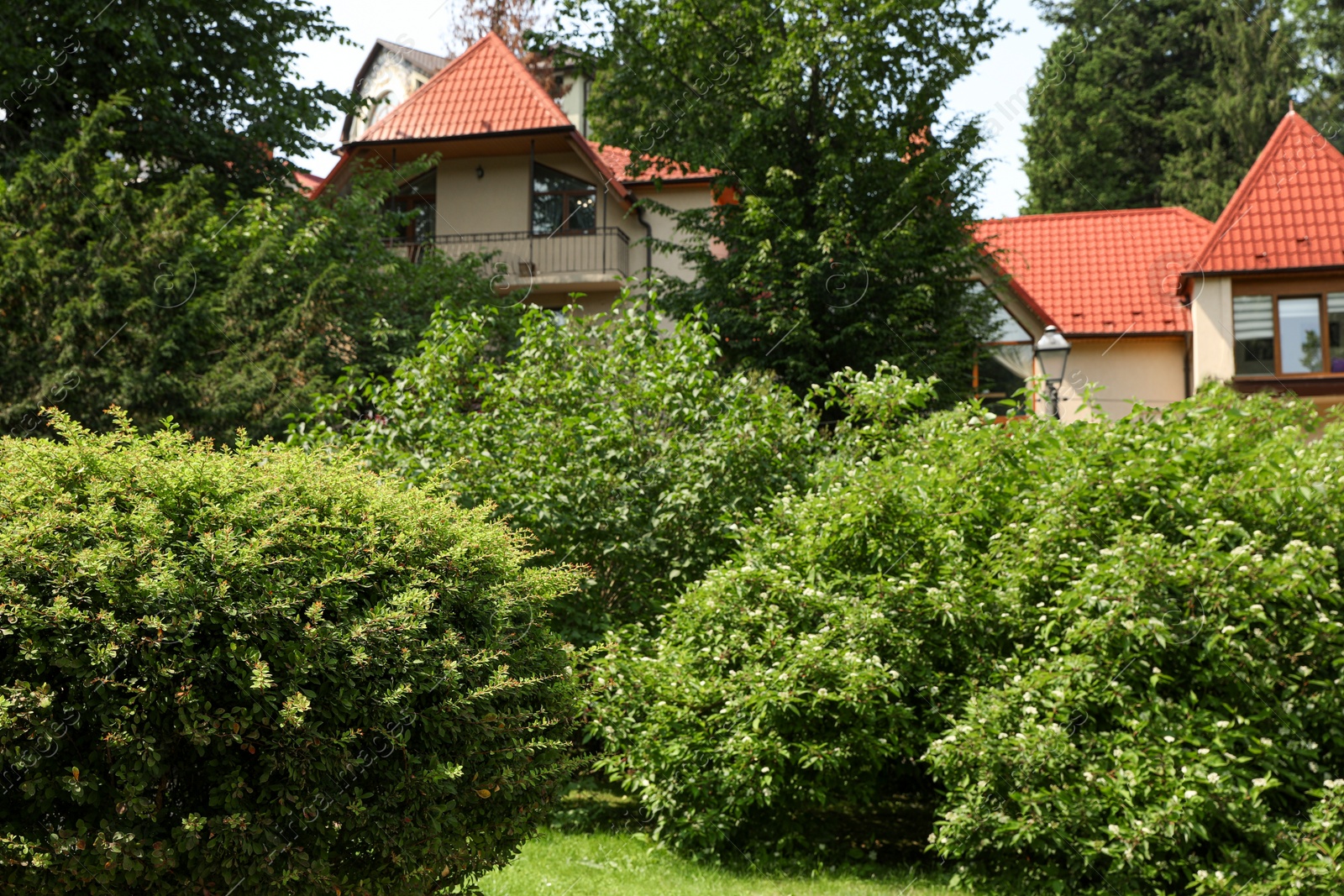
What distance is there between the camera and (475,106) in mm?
23734

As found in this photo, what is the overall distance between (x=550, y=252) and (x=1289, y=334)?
55.2 ft

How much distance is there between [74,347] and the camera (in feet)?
36.8

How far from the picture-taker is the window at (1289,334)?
2367cm

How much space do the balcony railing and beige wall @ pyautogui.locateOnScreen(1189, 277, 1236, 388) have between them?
43.8 feet

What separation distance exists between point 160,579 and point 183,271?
31.4ft

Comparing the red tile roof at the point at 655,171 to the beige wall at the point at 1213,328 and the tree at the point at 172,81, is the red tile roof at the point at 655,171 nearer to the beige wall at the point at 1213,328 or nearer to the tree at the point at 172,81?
the tree at the point at 172,81

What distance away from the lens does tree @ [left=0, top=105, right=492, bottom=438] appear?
1115 cm

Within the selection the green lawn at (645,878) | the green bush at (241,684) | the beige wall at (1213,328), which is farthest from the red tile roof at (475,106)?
the green bush at (241,684)

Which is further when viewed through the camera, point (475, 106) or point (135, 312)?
point (475, 106)

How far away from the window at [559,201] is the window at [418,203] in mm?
2503

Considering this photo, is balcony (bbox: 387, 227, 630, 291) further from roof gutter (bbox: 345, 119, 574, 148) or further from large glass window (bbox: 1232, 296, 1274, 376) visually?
large glass window (bbox: 1232, 296, 1274, 376)

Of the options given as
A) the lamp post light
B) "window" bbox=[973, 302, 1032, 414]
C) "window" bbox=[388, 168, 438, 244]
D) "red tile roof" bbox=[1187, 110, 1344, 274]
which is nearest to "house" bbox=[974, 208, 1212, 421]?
"window" bbox=[973, 302, 1032, 414]

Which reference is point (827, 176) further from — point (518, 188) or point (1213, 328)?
point (1213, 328)

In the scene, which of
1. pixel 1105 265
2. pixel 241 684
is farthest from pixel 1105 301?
pixel 241 684
